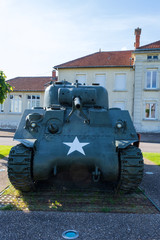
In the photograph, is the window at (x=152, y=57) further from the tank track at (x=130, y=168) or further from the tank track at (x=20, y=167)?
the tank track at (x=20, y=167)

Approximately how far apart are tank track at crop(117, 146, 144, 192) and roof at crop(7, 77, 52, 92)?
2381cm

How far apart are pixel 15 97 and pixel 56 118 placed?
2478 centimetres

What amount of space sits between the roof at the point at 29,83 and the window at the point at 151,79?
1171 cm

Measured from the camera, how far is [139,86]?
77.1ft

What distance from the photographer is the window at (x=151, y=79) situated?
76.7ft

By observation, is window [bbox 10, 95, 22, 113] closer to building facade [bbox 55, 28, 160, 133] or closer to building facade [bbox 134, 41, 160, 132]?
building facade [bbox 55, 28, 160, 133]

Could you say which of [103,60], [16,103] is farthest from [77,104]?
[16,103]

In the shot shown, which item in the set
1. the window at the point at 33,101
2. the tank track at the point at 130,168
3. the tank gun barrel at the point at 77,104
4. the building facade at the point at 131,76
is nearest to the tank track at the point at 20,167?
the tank gun barrel at the point at 77,104

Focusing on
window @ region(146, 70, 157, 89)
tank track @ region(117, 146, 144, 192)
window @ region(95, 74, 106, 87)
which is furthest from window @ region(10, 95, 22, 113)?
tank track @ region(117, 146, 144, 192)

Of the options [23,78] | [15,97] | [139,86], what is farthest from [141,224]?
[23,78]

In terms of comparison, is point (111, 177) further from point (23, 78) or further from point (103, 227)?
point (23, 78)

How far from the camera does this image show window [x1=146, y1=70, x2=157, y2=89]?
23.4 metres

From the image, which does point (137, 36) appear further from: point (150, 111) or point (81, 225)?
point (81, 225)

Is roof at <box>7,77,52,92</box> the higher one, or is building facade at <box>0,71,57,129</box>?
roof at <box>7,77,52,92</box>
